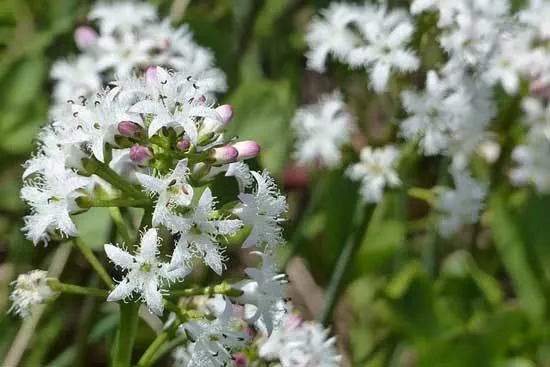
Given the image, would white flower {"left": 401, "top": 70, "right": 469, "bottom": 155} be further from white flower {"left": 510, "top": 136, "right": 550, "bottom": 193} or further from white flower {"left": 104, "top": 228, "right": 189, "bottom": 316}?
white flower {"left": 104, "top": 228, "right": 189, "bottom": 316}

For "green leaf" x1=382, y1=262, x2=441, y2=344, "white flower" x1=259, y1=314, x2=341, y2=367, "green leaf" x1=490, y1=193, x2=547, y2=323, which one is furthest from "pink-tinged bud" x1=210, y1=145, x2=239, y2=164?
"green leaf" x1=490, y1=193, x2=547, y2=323

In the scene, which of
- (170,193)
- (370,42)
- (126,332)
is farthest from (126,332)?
(370,42)

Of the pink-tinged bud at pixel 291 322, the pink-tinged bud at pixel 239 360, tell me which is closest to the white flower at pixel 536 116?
the pink-tinged bud at pixel 291 322

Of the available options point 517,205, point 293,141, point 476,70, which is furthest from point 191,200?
point 517,205

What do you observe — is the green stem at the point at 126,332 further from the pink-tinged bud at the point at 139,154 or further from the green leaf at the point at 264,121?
the green leaf at the point at 264,121

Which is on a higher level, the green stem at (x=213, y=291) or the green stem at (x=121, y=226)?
the green stem at (x=121, y=226)

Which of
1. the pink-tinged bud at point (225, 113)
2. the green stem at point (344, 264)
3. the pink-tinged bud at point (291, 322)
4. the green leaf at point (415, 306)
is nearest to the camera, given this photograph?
the pink-tinged bud at point (225, 113)
